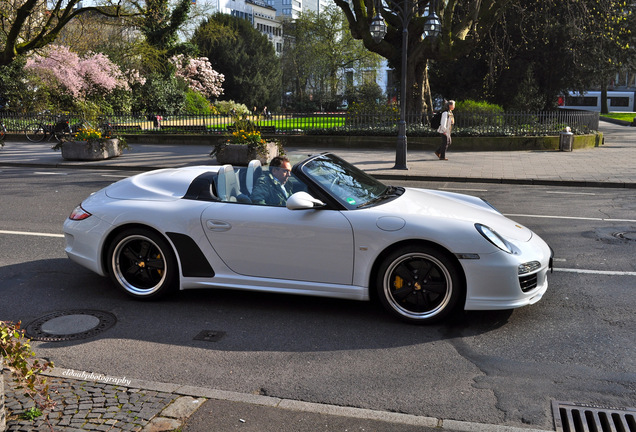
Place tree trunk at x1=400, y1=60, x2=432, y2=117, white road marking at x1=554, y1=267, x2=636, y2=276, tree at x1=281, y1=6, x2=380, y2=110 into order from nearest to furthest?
white road marking at x1=554, y1=267, x2=636, y2=276, tree trunk at x1=400, y1=60, x2=432, y2=117, tree at x1=281, y1=6, x2=380, y2=110

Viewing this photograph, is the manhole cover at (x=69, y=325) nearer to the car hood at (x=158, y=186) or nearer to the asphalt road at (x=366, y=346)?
the asphalt road at (x=366, y=346)

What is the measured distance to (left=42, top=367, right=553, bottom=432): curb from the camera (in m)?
3.58

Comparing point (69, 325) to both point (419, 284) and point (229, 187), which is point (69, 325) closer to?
point (229, 187)

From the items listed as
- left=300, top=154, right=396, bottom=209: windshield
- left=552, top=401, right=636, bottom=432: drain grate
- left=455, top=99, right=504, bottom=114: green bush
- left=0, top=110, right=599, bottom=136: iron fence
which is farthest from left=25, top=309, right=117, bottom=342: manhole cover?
left=455, top=99, right=504, bottom=114: green bush

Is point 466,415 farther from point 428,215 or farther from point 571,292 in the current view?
point 571,292

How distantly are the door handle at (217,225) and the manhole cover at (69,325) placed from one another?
1139 mm

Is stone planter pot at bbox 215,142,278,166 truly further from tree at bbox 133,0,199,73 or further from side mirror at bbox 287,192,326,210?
tree at bbox 133,0,199,73

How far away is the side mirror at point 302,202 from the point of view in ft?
17.1

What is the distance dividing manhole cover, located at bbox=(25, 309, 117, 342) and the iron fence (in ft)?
53.7

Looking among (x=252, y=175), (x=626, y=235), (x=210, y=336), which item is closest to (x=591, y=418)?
(x=210, y=336)

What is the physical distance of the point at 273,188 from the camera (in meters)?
5.61

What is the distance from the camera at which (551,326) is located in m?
5.20

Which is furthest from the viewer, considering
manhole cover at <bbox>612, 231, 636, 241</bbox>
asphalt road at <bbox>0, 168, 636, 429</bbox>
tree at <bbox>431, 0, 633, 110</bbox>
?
tree at <bbox>431, 0, 633, 110</bbox>

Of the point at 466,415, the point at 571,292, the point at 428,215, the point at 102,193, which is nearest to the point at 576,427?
the point at 466,415
